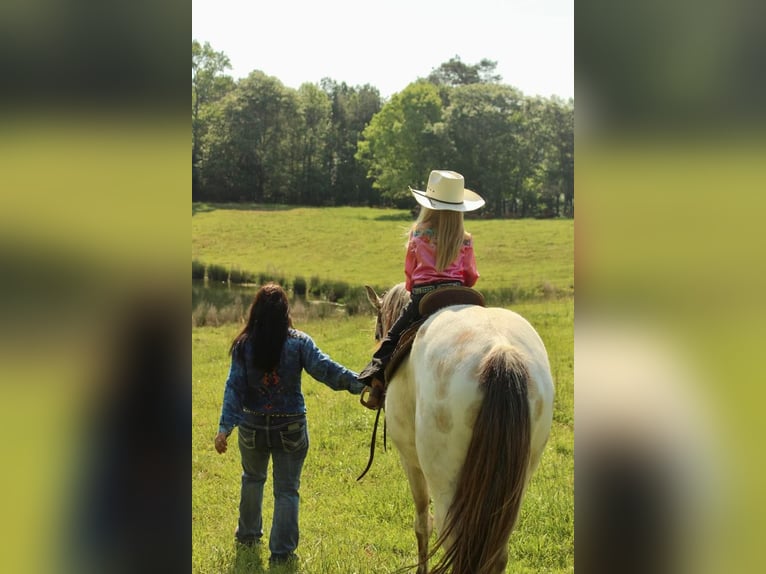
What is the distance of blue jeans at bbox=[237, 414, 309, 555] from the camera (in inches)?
211

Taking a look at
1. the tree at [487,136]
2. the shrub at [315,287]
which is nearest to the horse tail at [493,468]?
the shrub at [315,287]

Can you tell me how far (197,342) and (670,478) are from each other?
15.2 meters

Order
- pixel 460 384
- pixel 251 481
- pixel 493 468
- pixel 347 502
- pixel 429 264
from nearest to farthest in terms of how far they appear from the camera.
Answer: pixel 493 468 < pixel 460 384 < pixel 429 264 < pixel 251 481 < pixel 347 502

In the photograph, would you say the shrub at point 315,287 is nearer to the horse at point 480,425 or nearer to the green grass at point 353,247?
the green grass at point 353,247

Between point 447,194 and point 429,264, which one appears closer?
point 429,264

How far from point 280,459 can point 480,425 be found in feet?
8.20

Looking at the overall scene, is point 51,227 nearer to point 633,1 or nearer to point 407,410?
point 633,1

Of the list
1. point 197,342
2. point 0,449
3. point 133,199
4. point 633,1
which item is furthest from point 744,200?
point 197,342

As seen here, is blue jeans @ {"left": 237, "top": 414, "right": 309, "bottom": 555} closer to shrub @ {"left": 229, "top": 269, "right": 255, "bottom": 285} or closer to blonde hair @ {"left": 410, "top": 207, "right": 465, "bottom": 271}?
blonde hair @ {"left": 410, "top": 207, "right": 465, "bottom": 271}

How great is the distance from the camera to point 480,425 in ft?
11.3

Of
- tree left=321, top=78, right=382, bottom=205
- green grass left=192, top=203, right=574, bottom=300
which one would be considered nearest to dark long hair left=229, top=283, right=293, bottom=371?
green grass left=192, top=203, right=574, bottom=300

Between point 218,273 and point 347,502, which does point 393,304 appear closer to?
point 347,502

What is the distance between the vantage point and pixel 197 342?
15.6 m

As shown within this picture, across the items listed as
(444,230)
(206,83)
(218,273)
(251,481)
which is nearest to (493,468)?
(444,230)
